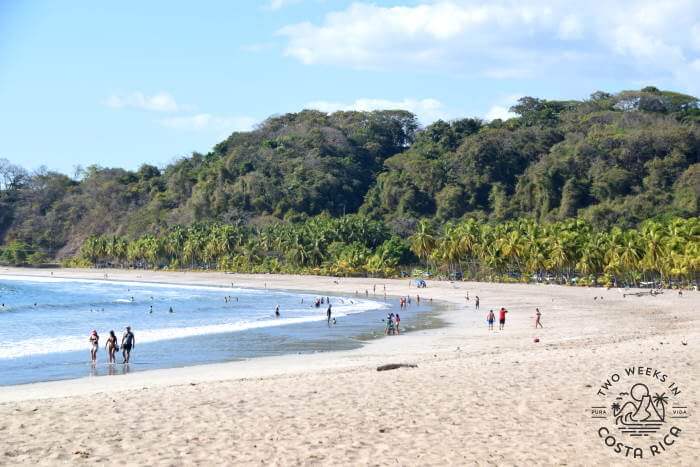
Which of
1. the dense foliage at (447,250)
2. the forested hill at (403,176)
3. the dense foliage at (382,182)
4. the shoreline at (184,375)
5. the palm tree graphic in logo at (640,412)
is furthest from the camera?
the forested hill at (403,176)

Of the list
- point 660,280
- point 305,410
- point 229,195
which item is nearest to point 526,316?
point 660,280

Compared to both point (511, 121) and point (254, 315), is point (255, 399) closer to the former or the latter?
point (254, 315)

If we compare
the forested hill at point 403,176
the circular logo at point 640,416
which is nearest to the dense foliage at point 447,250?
the forested hill at point 403,176

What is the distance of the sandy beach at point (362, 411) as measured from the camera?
10.7 metres

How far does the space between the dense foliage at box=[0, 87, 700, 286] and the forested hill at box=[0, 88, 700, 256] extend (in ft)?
0.80

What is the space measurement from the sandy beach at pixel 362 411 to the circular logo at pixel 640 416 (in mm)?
114

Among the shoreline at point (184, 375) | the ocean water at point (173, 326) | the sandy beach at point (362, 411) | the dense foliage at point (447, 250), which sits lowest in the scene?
the ocean water at point (173, 326)

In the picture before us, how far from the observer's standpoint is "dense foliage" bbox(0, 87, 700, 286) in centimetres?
10144

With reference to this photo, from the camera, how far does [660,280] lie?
61.7 metres

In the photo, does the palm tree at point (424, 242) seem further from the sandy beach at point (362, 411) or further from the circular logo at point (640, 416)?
the circular logo at point (640, 416)

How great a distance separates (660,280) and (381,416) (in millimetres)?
54085

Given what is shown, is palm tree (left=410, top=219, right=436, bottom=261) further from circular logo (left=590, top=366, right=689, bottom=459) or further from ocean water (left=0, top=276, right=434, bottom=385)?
circular logo (left=590, top=366, right=689, bottom=459)

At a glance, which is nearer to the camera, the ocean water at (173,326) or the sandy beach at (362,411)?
the sandy beach at (362,411)

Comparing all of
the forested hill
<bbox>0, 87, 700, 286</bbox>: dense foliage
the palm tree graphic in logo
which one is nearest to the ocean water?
the palm tree graphic in logo
